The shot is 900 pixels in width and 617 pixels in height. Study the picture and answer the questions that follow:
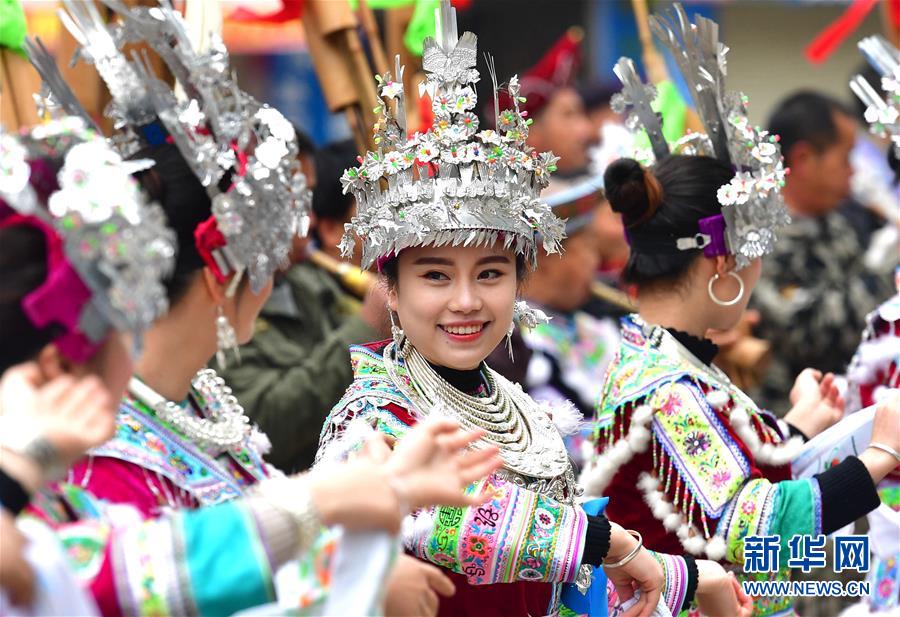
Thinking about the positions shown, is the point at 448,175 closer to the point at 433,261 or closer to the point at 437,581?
the point at 433,261

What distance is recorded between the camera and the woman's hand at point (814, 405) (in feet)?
12.6

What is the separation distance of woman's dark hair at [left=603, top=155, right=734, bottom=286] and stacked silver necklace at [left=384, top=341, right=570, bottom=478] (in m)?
0.74

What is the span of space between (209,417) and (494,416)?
70cm

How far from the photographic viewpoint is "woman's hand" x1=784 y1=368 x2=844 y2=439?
3826 millimetres

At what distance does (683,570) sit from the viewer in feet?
9.70

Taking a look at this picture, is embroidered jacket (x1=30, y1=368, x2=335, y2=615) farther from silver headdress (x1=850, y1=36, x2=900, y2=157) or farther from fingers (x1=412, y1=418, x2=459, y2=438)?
silver headdress (x1=850, y1=36, x2=900, y2=157)

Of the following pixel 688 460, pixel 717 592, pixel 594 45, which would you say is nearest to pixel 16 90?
pixel 688 460

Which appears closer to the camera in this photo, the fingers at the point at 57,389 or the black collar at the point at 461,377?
the fingers at the point at 57,389

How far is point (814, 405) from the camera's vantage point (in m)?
3.86

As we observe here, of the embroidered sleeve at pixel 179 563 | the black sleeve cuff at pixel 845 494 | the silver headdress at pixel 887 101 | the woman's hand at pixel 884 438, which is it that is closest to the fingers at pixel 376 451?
the embroidered sleeve at pixel 179 563

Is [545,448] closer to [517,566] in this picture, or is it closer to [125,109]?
[517,566]

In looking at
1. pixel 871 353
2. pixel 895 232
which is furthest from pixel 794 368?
pixel 871 353

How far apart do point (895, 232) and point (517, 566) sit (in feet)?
15.0

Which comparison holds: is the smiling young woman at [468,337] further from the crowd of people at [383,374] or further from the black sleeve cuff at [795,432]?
the black sleeve cuff at [795,432]
